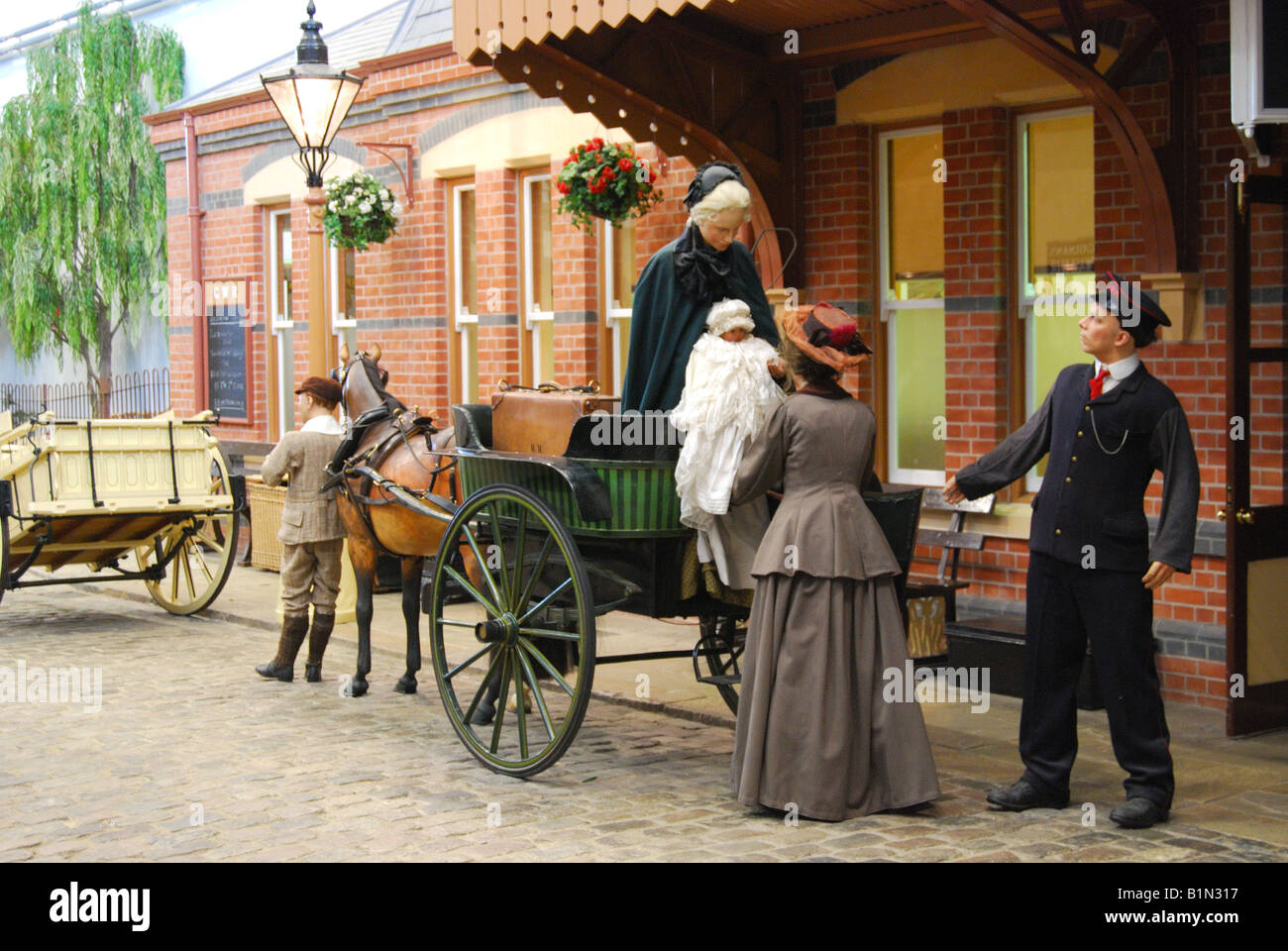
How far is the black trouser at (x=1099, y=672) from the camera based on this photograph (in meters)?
5.78

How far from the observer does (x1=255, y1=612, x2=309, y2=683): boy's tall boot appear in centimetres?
886

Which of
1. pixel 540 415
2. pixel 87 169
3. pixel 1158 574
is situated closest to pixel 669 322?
pixel 540 415

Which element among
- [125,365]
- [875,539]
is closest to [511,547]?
[875,539]

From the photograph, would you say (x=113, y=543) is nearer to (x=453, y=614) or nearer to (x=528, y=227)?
(x=453, y=614)

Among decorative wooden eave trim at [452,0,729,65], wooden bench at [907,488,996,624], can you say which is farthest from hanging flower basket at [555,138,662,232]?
wooden bench at [907,488,996,624]

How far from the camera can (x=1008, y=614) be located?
28.6 feet

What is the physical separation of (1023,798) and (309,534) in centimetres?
443

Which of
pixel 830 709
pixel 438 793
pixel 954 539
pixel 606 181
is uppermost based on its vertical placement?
pixel 606 181

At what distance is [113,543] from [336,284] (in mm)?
4347

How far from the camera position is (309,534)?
8.70m

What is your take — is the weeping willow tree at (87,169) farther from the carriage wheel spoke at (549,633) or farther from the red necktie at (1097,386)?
the red necktie at (1097,386)

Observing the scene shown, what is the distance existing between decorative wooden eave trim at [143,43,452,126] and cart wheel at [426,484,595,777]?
6.58 metres

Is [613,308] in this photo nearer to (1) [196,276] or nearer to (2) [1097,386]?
(2) [1097,386]

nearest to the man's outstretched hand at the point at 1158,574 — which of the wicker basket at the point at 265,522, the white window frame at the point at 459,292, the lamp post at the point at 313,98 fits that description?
the lamp post at the point at 313,98
